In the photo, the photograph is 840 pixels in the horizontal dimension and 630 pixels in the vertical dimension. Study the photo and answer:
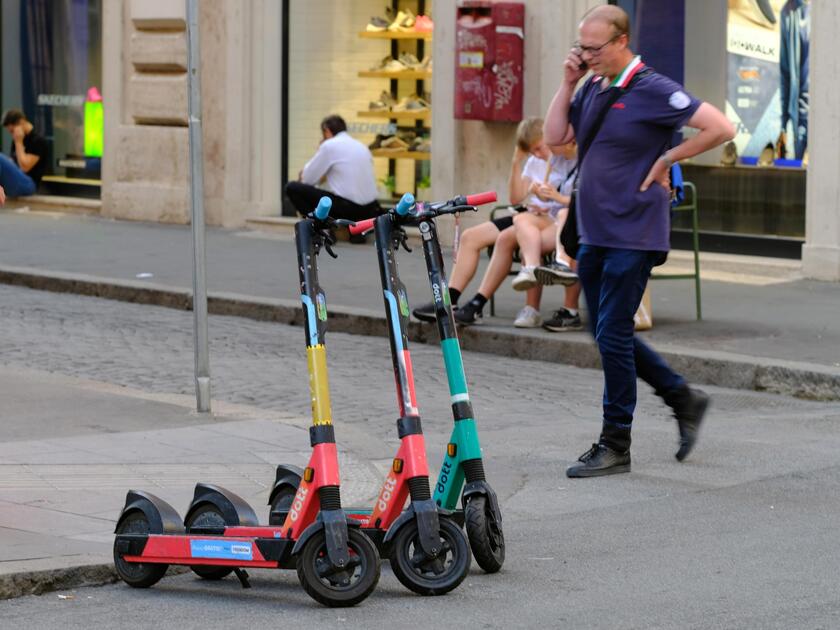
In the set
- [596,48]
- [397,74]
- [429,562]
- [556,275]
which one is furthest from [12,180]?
[397,74]

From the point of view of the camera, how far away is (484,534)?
536cm

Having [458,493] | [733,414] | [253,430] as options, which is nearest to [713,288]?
[733,414]

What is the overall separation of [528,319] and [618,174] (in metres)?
4.29

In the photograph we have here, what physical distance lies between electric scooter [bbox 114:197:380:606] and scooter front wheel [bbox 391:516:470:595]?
0.29ft

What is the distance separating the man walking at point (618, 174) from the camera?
6941mm

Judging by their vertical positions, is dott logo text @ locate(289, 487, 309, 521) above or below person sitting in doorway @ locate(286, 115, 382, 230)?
below

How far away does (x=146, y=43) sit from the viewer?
19172 mm

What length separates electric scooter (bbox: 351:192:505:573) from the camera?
5364 mm

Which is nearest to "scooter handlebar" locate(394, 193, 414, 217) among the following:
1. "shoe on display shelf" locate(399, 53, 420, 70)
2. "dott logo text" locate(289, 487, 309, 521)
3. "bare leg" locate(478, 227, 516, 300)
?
"dott logo text" locate(289, 487, 309, 521)

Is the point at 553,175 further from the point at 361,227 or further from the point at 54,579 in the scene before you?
the point at 54,579

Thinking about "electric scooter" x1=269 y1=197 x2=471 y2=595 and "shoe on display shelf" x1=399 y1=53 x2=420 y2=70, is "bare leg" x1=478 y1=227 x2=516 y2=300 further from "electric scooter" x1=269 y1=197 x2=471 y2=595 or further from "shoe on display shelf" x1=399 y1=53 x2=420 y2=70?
"shoe on display shelf" x1=399 y1=53 x2=420 y2=70

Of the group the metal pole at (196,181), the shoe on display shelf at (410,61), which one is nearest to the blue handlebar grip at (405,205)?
the metal pole at (196,181)

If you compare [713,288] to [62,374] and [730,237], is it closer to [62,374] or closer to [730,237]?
[730,237]

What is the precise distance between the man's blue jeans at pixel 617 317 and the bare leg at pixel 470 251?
4.32 m
